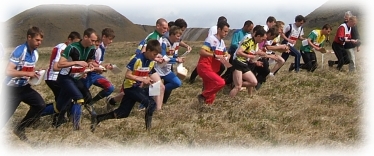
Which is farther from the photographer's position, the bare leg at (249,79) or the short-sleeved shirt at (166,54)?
the bare leg at (249,79)

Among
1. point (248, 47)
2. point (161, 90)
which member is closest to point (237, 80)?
point (248, 47)

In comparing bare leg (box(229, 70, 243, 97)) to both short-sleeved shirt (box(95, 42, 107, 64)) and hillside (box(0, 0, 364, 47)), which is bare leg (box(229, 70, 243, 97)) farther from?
hillside (box(0, 0, 364, 47))

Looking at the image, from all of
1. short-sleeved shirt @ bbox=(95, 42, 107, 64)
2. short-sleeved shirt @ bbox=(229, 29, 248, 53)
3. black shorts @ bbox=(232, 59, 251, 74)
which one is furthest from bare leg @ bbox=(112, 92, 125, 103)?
short-sleeved shirt @ bbox=(229, 29, 248, 53)

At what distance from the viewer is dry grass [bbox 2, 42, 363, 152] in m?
5.57

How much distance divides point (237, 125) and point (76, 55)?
262 cm

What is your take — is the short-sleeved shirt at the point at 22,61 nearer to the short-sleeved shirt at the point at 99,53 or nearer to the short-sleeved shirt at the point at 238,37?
the short-sleeved shirt at the point at 99,53

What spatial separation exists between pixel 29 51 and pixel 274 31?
185 inches

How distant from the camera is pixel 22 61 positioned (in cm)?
578

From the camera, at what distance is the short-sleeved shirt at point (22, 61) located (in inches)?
225

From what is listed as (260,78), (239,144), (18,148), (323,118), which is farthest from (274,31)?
(18,148)

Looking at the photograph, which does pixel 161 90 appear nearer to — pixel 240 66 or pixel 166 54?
pixel 166 54

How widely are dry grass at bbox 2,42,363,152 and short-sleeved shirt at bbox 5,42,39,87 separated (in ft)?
2.63

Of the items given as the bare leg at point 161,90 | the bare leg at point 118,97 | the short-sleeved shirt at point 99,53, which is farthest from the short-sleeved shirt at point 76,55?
the bare leg at point 118,97

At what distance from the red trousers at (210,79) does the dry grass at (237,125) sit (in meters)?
0.23
